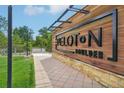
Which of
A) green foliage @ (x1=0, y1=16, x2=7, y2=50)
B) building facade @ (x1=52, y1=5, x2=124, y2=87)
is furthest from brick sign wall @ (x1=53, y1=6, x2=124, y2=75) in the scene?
green foliage @ (x1=0, y1=16, x2=7, y2=50)

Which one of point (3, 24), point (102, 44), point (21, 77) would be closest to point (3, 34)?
point (3, 24)

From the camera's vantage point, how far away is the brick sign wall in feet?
20.3

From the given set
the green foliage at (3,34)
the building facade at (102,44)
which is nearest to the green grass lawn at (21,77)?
the building facade at (102,44)

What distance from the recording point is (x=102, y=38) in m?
7.24

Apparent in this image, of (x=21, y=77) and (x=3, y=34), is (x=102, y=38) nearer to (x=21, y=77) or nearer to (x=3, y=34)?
(x=21, y=77)

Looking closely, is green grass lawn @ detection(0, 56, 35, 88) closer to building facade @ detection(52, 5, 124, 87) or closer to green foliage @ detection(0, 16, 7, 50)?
building facade @ detection(52, 5, 124, 87)

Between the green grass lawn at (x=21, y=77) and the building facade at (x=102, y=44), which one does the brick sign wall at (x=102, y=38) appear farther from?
the green grass lawn at (x=21, y=77)

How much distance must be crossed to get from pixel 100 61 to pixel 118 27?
5.06 feet

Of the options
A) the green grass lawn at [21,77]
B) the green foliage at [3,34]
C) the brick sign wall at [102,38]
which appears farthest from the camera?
the green foliage at [3,34]

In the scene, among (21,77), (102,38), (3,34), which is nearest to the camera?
(102,38)

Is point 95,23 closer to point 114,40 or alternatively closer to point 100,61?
point 100,61

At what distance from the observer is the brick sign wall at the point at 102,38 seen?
A: 6.18m

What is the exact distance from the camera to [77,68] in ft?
34.5
